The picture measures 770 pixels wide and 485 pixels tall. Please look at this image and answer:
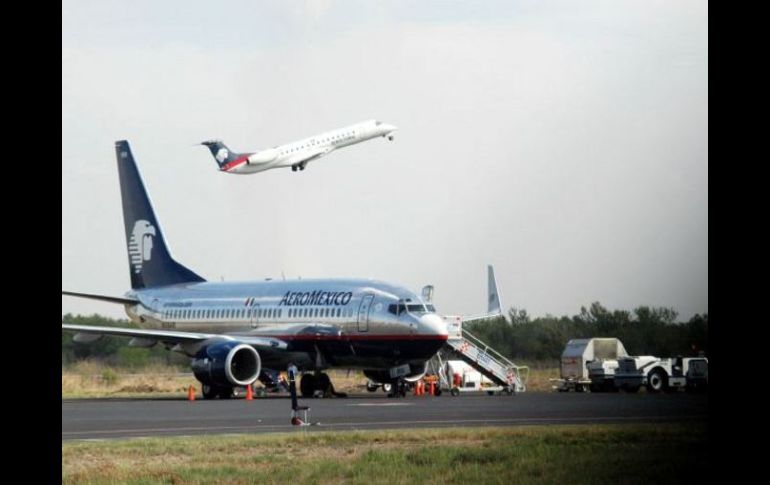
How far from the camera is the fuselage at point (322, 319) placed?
2306 inches

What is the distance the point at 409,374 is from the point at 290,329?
630cm

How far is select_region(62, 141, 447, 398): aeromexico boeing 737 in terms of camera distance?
5894 cm

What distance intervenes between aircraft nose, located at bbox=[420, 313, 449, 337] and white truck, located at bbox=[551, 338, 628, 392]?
22.1 ft

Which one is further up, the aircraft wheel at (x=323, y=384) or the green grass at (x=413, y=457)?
the green grass at (x=413, y=457)

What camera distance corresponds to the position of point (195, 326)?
6844cm

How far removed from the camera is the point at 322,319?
61344 mm

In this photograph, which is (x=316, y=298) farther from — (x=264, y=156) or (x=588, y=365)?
(x=588, y=365)

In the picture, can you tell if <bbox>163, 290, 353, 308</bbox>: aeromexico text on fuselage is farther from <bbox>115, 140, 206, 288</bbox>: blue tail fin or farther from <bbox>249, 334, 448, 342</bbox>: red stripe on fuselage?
<bbox>115, 140, 206, 288</bbox>: blue tail fin

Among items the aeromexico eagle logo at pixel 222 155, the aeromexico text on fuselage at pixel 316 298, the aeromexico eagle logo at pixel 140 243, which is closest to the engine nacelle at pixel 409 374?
the aeromexico text on fuselage at pixel 316 298

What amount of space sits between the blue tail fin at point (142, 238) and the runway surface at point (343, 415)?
19.1 meters

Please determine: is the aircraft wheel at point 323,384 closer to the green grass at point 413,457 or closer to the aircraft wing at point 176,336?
the aircraft wing at point 176,336

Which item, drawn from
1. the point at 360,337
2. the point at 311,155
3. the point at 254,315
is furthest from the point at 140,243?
the point at 311,155

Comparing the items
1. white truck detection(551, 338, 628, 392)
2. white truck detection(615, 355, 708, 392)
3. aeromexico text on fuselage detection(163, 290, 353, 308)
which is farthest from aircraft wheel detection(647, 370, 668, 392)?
aeromexico text on fuselage detection(163, 290, 353, 308)

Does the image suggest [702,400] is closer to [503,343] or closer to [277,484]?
[277,484]
